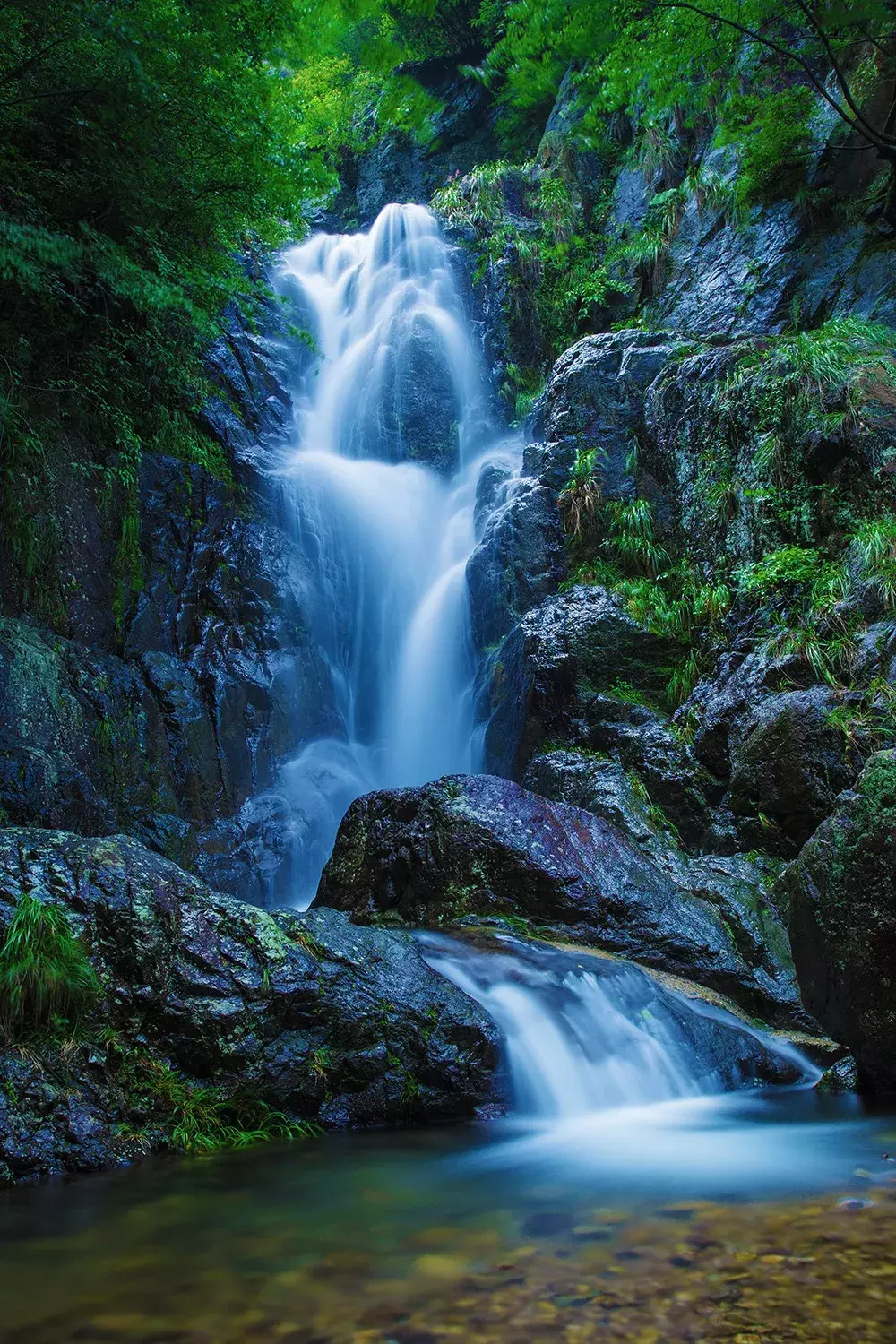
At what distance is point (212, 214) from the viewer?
10.3 meters

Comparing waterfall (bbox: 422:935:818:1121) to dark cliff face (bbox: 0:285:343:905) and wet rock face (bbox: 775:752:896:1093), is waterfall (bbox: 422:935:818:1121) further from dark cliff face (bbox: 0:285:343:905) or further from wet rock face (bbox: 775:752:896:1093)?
dark cliff face (bbox: 0:285:343:905)

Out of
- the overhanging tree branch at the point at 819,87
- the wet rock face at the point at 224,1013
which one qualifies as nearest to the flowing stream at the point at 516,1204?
the wet rock face at the point at 224,1013

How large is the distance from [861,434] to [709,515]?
7.02 feet

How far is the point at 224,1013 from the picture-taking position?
4.19 m

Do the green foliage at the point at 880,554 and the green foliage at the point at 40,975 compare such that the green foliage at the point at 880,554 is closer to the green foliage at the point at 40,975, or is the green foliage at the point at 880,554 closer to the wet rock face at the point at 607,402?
the wet rock face at the point at 607,402

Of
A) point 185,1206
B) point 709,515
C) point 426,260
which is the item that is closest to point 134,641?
point 709,515

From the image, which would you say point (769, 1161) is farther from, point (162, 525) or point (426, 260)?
point (426, 260)

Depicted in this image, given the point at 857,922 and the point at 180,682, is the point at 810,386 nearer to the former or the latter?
the point at 857,922

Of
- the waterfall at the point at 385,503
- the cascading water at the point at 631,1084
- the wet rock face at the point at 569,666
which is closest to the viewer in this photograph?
the cascading water at the point at 631,1084

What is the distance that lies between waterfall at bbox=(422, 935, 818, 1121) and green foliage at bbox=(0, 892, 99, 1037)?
2148 millimetres

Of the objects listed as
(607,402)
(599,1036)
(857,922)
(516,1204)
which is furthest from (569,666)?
(516,1204)

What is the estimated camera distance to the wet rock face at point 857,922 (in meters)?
4.24

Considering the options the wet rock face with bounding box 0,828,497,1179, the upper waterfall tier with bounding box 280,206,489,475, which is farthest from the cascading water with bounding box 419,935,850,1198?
the upper waterfall tier with bounding box 280,206,489,475

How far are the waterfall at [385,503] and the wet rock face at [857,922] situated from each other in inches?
273
